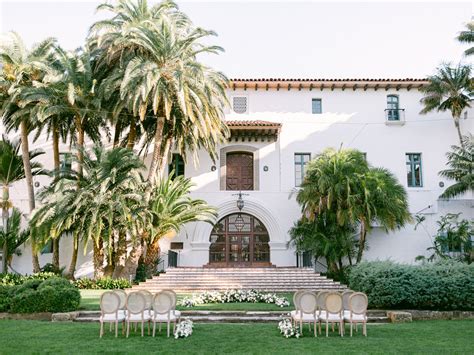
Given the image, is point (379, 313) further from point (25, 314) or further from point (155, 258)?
point (155, 258)

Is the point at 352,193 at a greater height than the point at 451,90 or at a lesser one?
lesser

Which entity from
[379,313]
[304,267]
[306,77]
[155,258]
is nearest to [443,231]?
[304,267]

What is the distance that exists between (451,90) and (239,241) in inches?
533

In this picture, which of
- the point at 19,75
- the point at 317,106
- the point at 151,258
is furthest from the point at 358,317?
the point at 19,75

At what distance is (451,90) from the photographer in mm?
23562

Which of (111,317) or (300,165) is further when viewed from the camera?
(300,165)

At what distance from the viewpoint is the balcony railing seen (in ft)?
83.0

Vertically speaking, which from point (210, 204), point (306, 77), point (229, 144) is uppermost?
point (306, 77)

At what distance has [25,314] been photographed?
1267 centimetres

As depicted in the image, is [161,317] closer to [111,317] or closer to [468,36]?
[111,317]

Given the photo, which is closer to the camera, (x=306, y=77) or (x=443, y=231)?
(x=443, y=231)

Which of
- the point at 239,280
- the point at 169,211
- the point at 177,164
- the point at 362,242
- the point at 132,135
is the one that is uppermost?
the point at 132,135

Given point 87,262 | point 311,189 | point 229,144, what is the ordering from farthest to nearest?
1. point 229,144
2. point 87,262
3. point 311,189

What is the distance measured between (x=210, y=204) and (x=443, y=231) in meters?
12.2
